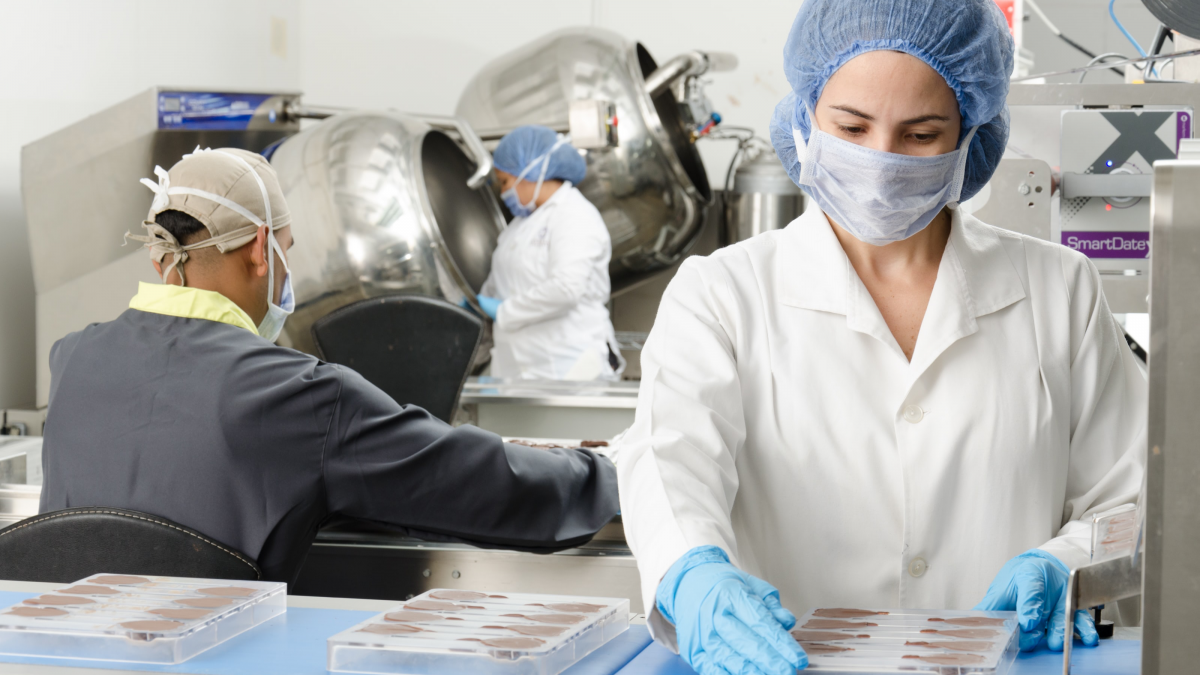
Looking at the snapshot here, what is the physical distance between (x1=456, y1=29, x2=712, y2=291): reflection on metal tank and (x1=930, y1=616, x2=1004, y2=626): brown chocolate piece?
8.58 ft

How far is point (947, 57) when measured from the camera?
32.5 inches

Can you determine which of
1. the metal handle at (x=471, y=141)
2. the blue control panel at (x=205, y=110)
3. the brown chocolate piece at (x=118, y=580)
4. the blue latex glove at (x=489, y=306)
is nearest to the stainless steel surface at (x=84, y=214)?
the blue control panel at (x=205, y=110)

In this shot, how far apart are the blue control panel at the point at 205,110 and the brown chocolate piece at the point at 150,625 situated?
90.9 inches

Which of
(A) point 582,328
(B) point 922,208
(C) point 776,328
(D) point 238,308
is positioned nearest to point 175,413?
(D) point 238,308

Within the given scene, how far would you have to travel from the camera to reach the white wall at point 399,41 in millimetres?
3408

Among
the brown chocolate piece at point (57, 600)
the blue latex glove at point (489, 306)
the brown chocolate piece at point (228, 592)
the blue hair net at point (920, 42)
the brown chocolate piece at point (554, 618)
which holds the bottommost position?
the blue latex glove at point (489, 306)

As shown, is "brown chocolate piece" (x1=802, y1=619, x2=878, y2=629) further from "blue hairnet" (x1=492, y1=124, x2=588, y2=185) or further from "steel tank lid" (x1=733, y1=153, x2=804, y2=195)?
"steel tank lid" (x1=733, y1=153, x2=804, y2=195)

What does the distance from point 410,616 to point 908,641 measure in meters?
0.35

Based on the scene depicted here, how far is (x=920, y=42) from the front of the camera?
82 cm

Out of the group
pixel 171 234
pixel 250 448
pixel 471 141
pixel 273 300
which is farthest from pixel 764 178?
pixel 250 448

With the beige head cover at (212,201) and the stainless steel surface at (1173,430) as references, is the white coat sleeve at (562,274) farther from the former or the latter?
the stainless steel surface at (1173,430)

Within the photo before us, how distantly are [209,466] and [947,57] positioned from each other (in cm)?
85

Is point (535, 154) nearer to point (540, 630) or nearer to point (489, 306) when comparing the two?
point (489, 306)

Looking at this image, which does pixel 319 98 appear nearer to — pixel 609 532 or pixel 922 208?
pixel 609 532
